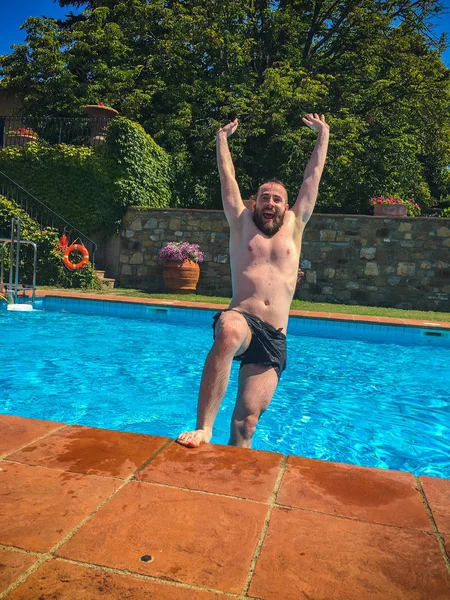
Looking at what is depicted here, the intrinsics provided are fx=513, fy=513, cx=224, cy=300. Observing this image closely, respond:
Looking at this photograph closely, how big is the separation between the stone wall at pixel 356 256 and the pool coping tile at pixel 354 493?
9890mm

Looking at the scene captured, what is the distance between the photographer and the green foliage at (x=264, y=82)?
49.7ft

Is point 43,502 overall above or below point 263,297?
below

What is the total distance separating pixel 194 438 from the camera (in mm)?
2186

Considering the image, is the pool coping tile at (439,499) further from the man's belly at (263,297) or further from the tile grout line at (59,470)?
the man's belly at (263,297)

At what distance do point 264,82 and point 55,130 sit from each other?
6422 millimetres

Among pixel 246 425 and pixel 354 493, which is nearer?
pixel 354 493

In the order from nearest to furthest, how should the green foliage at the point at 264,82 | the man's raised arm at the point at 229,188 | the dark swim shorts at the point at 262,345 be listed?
1. the dark swim shorts at the point at 262,345
2. the man's raised arm at the point at 229,188
3. the green foliage at the point at 264,82

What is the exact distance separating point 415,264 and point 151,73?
35.5 feet

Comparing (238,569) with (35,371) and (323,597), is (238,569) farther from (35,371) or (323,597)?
(35,371)

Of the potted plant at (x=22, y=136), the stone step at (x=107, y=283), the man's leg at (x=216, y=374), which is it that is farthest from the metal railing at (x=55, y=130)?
the man's leg at (x=216, y=374)

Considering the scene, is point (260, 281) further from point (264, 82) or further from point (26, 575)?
point (264, 82)

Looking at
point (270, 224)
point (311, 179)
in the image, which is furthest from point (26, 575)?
point (311, 179)

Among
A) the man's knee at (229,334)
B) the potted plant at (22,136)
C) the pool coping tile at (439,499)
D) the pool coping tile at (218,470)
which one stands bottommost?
the pool coping tile at (439,499)

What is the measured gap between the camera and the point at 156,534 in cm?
144
